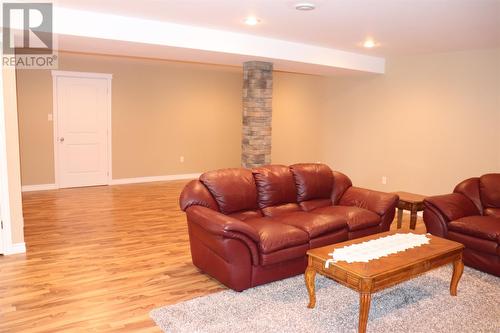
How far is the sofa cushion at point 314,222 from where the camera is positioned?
3646mm

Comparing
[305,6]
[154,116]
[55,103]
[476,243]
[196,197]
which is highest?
[305,6]

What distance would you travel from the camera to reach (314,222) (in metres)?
3.73

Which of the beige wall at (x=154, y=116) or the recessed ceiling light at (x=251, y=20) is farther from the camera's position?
the beige wall at (x=154, y=116)

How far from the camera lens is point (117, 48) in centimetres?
470

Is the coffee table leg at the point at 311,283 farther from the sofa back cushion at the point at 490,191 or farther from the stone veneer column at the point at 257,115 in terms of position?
the stone veneer column at the point at 257,115

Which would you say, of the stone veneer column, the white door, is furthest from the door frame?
the stone veneer column

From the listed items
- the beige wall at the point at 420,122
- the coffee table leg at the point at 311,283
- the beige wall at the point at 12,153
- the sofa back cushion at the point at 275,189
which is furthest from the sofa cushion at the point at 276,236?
the beige wall at the point at 420,122

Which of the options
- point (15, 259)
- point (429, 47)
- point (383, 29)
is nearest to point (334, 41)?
point (383, 29)

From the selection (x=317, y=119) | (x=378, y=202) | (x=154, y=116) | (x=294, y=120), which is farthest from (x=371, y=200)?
(x=154, y=116)

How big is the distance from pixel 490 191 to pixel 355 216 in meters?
1.54

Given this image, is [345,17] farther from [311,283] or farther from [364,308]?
[364,308]

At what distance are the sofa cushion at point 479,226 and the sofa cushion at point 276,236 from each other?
1.54 meters

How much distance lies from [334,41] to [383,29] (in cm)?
87

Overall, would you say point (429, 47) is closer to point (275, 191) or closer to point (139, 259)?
point (275, 191)
